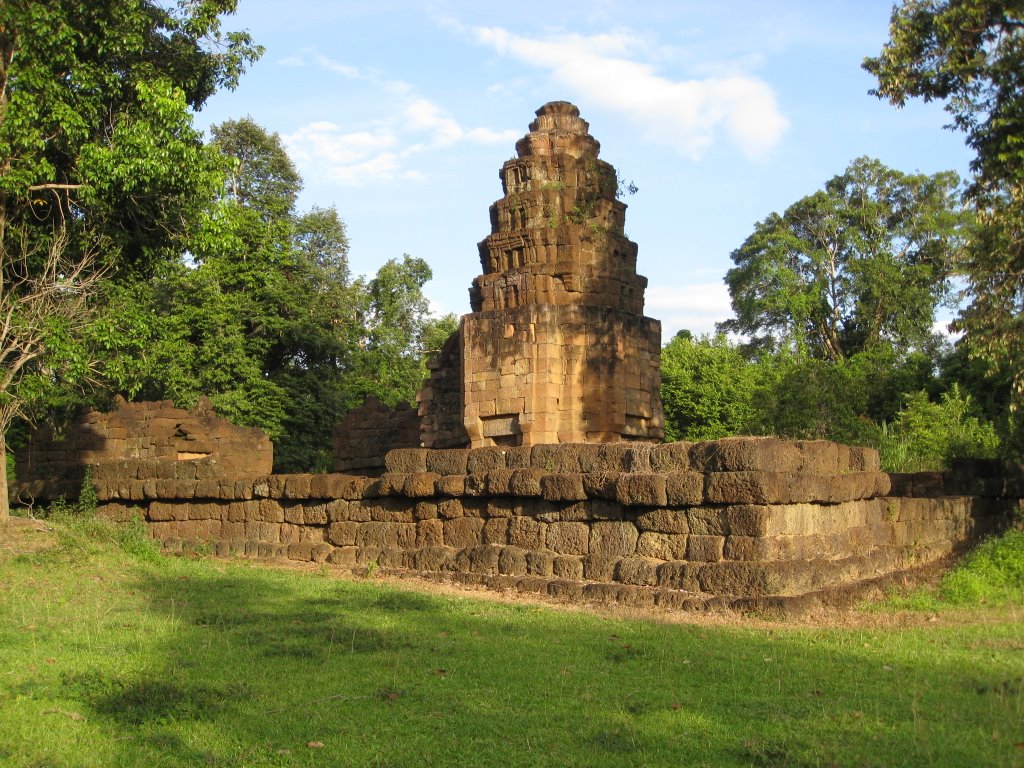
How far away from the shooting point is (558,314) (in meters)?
14.6

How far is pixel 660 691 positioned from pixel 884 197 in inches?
1663

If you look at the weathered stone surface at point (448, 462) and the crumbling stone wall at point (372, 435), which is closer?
the weathered stone surface at point (448, 462)

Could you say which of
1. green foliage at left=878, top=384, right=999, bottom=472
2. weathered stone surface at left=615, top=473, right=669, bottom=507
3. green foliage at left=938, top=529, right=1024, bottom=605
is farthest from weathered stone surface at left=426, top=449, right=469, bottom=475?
green foliage at left=878, top=384, right=999, bottom=472

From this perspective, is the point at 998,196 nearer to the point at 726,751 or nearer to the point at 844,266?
the point at 726,751

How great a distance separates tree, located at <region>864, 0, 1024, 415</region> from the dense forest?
0.03 meters

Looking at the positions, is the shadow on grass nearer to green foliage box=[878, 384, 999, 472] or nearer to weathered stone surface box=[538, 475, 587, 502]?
weathered stone surface box=[538, 475, 587, 502]

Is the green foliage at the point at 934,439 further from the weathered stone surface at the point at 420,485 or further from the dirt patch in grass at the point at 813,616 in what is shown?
the weathered stone surface at the point at 420,485

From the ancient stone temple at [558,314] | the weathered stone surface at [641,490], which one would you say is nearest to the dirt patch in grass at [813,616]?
the weathered stone surface at [641,490]

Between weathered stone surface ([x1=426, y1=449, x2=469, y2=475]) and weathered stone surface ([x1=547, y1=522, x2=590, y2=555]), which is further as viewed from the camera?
weathered stone surface ([x1=426, y1=449, x2=469, y2=475])

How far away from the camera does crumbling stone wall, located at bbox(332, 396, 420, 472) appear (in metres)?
20.3

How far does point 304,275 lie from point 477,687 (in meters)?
29.0

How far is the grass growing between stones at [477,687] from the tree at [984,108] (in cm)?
474

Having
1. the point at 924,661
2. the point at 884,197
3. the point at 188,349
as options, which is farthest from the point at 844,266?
the point at 924,661

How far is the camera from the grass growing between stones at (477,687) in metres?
4.90
